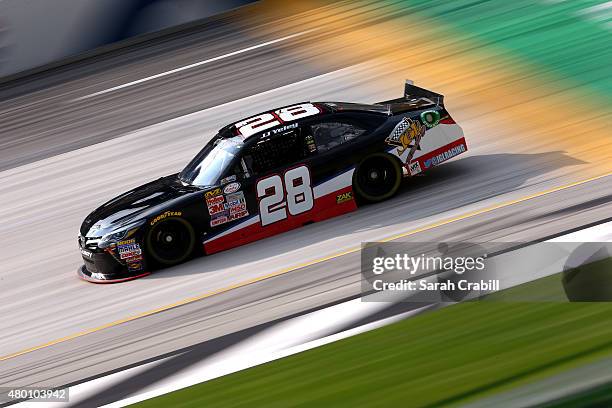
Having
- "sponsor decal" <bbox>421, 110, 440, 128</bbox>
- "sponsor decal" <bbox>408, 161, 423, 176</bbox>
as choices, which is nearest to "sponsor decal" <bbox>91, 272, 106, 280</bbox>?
"sponsor decal" <bbox>408, 161, 423, 176</bbox>

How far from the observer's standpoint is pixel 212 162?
1096cm

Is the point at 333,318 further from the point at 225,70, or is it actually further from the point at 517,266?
the point at 225,70

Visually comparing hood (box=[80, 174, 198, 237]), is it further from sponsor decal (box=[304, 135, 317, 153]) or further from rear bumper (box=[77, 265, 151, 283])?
sponsor decal (box=[304, 135, 317, 153])

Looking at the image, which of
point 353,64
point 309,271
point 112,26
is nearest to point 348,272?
point 309,271

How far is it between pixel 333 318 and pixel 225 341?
97cm

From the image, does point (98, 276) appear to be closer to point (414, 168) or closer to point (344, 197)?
point (344, 197)

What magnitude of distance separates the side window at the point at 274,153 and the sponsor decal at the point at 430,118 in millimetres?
1474

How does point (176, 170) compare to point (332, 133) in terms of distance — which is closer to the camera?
point (332, 133)

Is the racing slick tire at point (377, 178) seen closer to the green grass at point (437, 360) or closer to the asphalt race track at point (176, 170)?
the asphalt race track at point (176, 170)

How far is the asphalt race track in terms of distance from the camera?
9312mm

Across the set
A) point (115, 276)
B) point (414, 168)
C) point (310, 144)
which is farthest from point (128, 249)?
point (414, 168)

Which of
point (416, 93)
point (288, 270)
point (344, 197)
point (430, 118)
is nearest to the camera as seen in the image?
point (288, 270)

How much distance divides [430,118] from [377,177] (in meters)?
0.93

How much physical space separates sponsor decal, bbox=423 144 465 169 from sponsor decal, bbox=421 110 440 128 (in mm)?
354
